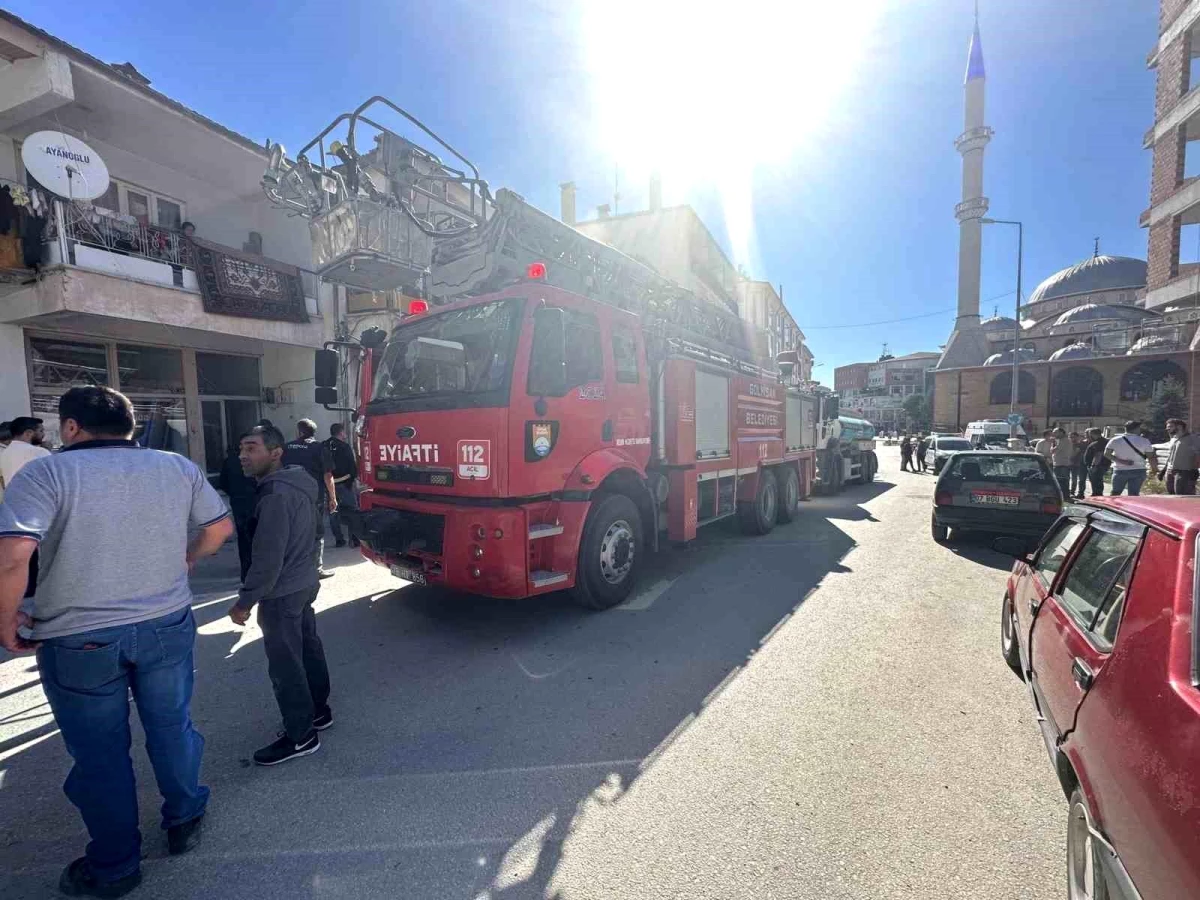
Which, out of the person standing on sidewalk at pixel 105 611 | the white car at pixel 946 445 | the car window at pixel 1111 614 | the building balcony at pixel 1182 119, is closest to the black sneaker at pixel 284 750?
the person standing on sidewalk at pixel 105 611

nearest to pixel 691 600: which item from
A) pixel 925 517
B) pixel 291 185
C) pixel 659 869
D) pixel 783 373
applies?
pixel 659 869

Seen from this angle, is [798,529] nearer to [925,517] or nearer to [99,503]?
[925,517]

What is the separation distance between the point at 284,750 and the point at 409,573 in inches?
70.1

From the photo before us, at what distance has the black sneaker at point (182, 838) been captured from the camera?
2225mm

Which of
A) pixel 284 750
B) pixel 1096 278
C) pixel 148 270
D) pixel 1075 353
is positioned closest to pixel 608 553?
pixel 284 750

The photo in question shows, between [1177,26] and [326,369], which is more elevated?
[1177,26]

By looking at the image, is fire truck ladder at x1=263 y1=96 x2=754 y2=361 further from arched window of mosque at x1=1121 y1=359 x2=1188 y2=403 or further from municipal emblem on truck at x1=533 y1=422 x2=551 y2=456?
arched window of mosque at x1=1121 y1=359 x2=1188 y2=403

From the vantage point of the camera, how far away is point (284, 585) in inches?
111

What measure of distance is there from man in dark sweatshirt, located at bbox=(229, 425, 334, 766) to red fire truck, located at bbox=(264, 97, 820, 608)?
54.7 inches

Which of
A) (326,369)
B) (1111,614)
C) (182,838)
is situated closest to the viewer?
(1111,614)

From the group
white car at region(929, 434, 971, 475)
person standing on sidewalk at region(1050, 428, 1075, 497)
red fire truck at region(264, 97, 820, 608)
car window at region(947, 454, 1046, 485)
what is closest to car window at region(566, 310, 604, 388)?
red fire truck at region(264, 97, 820, 608)

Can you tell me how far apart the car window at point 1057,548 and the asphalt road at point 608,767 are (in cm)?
87

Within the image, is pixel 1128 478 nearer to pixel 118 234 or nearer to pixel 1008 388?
pixel 118 234

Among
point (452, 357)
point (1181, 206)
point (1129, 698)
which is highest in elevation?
point (1181, 206)
